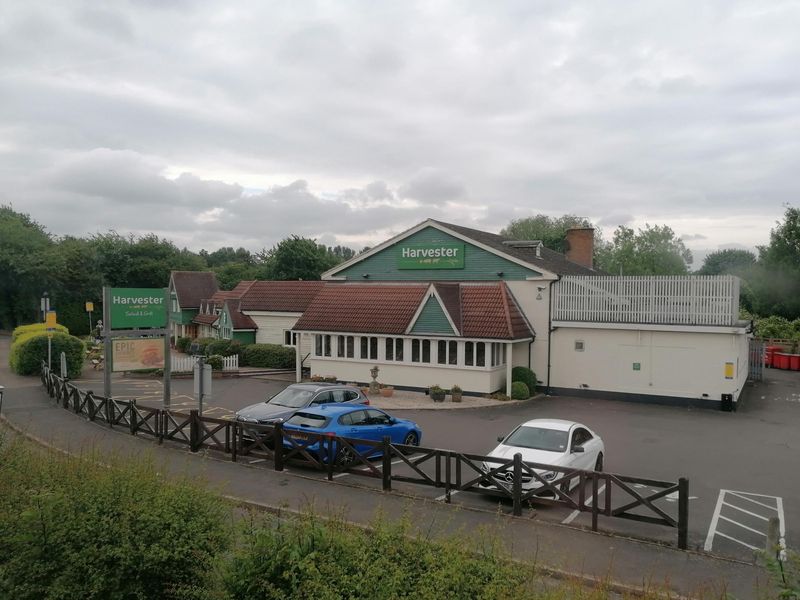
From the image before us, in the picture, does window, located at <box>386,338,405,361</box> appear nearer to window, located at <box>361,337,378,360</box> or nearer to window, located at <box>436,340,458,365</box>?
window, located at <box>361,337,378,360</box>

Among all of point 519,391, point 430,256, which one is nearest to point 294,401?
point 519,391

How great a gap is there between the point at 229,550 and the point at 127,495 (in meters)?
1.40

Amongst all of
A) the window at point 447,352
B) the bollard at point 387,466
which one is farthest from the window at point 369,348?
the bollard at point 387,466

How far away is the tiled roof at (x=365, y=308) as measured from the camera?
2772cm

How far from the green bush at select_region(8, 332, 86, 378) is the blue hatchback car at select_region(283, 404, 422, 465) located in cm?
1973

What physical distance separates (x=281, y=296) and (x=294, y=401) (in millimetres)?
23896

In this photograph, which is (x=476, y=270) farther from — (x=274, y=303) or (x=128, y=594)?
(x=128, y=594)

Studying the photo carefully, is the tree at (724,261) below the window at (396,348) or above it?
above

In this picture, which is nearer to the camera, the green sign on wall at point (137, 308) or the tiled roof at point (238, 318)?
the green sign on wall at point (137, 308)

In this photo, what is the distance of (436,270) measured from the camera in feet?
97.1

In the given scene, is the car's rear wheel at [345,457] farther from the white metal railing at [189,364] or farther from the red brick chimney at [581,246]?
the red brick chimney at [581,246]

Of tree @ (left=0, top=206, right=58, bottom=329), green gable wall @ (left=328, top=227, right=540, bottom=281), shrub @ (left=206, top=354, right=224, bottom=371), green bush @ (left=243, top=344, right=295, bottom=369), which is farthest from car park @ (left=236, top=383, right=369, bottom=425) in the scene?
tree @ (left=0, top=206, right=58, bottom=329)

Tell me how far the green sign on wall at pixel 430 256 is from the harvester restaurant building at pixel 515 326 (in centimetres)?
5

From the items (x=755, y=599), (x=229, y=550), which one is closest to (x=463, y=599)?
(x=229, y=550)
